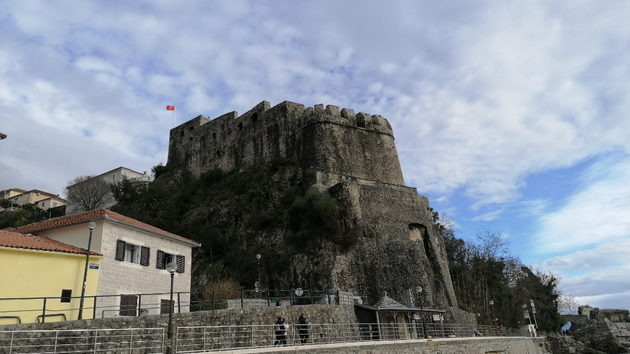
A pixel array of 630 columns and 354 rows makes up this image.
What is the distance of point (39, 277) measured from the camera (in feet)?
53.9

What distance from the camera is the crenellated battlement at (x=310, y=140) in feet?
121

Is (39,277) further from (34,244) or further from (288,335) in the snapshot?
(288,335)

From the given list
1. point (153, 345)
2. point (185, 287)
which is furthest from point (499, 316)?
point (153, 345)

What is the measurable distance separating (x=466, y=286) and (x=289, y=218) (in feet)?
67.6

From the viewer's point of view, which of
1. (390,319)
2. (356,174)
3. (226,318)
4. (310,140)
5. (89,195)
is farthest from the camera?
(89,195)

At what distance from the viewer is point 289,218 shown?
31.7 meters

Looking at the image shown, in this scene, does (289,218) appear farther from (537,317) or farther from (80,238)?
(537,317)

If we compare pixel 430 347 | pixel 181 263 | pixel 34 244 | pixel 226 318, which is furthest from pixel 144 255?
pixel 430 347

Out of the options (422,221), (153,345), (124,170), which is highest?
(124,170)

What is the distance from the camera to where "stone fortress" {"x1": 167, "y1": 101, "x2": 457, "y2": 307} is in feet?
94.1

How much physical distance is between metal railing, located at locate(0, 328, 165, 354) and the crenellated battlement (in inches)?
896

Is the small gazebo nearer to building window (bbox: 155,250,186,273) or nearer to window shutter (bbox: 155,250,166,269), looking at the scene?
building window (bbox: 155,250,186,273)

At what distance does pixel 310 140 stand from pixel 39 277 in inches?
956

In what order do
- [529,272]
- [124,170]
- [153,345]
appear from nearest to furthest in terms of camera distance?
[153,345]
[529,272]
[124,170]
